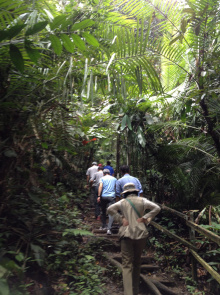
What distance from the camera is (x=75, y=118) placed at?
4.42m

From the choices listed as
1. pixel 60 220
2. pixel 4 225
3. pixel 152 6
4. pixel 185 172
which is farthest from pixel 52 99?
pixel 185 172

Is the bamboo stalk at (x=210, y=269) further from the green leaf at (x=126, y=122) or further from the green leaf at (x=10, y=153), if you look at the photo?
the green leaf at (x=126, y=122)

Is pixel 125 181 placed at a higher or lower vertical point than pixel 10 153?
lower

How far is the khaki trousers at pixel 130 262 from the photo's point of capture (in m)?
3.93

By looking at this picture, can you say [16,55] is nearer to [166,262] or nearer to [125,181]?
[125,181]

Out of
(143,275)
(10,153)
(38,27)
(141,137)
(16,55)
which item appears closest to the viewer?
A: (38,27)

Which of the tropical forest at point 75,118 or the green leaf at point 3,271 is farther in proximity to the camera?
→ the tropical forest at point 75,118

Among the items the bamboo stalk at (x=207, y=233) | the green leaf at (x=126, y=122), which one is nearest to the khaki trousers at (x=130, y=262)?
the bamboo stalk at (x=207, y=233)

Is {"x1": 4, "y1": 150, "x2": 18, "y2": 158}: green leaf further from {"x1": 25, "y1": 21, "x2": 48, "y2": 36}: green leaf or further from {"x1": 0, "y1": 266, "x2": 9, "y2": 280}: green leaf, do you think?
{"x1": 25, "y1": 21, "x2": 48, "y2": 36}: green leaf

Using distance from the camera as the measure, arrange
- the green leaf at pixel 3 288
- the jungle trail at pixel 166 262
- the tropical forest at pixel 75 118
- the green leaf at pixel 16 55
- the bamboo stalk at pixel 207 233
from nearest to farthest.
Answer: the green leaf at pixel 16 55 → the green leaf at pixel 3 288 → the tropical forest at pixel 75 118 → the bamboo stalk at pixel 207 233 → the jungle trail at pixel 166 262

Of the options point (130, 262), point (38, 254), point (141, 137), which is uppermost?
point (141, 137)

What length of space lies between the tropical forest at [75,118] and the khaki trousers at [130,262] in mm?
417

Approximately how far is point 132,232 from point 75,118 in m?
1.93

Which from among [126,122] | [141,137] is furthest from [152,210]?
[126,122]
